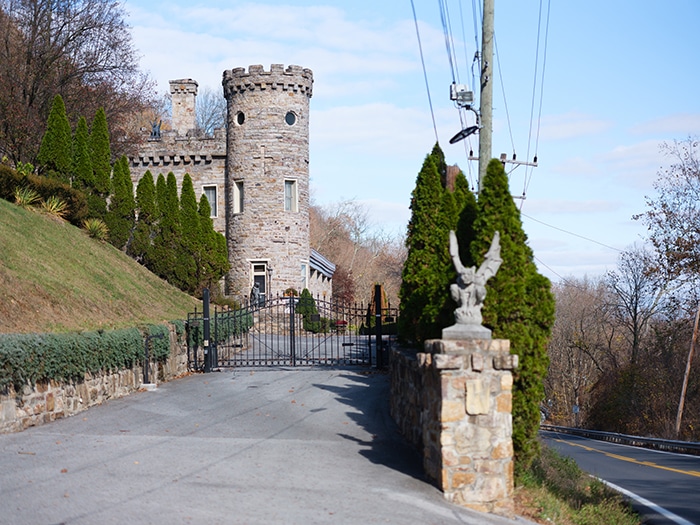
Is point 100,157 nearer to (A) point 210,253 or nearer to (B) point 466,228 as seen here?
(A) point 210,253

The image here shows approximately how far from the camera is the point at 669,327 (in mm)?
37406

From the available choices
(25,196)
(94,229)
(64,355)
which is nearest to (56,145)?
(94,229)

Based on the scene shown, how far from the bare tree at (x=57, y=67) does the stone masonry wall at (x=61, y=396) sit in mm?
17185

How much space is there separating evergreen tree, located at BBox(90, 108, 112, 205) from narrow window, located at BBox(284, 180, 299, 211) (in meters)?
9.71

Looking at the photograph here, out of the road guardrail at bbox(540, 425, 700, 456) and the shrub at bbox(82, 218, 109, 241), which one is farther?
the shrub at bbox(82, 218, 109, 241)

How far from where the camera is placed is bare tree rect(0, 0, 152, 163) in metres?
30.6

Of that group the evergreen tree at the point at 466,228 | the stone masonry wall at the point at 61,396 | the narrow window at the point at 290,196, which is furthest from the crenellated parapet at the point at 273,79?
the evergreen tree at the point at 466,228

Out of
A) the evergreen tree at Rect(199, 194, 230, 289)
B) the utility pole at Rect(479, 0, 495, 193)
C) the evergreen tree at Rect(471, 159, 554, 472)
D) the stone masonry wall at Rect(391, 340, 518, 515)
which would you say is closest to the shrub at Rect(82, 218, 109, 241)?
the evergreen tree at Rect(199, 194, 230, 289)

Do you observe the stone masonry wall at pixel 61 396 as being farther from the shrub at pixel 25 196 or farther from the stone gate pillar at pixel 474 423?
the shrub at pixel 25 196

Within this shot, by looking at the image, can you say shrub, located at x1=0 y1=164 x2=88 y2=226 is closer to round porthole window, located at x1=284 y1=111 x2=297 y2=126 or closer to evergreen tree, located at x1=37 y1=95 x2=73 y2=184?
evergreen tree, located at x1=37 y1=95 x2=73 y2=184

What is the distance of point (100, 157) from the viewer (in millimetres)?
28969

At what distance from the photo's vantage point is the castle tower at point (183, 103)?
41688 millimetres

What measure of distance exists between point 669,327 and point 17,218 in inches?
1149

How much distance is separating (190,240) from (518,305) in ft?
78.0
